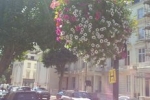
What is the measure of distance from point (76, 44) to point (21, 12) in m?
13.6

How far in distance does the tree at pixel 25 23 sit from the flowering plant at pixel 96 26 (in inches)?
495

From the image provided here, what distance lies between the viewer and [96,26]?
301 inches

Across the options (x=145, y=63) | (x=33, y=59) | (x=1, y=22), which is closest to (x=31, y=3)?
(x=1, y=22)

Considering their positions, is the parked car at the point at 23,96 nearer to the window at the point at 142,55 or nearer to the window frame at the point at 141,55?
the window frame at the point at 141,55

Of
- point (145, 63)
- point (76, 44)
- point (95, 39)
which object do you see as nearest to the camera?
point (95, 39)

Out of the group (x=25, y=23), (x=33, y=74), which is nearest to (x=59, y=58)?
(x=25, y=23)

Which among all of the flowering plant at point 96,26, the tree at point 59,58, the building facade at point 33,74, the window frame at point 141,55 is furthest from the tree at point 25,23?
the building facade at point 33,74

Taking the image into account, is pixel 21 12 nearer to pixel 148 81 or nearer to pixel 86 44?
pixel 86 44

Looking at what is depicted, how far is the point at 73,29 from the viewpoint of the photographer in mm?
7867

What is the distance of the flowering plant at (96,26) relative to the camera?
7586 mm

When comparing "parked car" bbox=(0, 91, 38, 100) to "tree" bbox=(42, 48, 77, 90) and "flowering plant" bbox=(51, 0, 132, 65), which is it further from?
"tree" bbox=(42, 48, 77, 90)

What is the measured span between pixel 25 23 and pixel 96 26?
13.7 meters

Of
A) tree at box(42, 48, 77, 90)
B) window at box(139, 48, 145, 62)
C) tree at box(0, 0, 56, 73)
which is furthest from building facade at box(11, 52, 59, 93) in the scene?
tree at box(0, 0, 56, 73)

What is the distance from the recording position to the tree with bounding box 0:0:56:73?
20172mm
